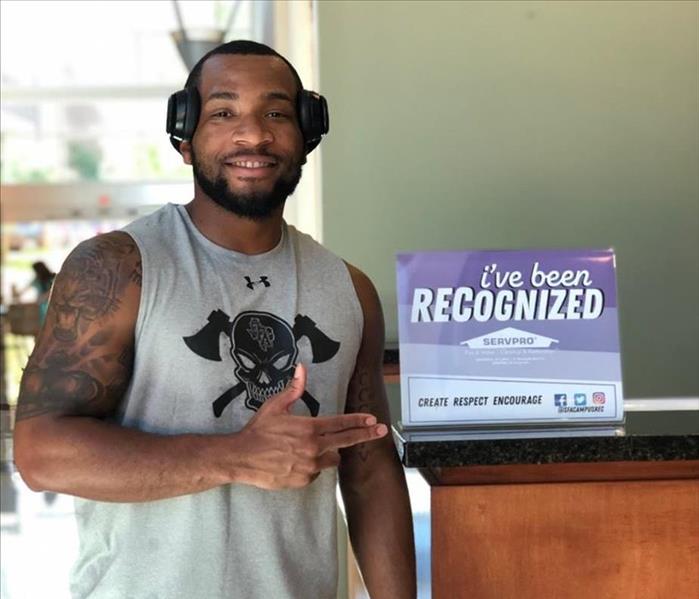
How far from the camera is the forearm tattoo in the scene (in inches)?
57.9

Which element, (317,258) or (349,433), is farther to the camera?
(317,258)

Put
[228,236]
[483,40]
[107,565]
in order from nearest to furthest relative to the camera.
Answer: [107,565] < [228,236] < [483,40]

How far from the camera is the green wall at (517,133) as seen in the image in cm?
322

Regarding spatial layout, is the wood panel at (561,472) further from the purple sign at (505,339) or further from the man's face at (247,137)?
the man's face at (247,137)

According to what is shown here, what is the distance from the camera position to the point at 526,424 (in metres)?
1.60

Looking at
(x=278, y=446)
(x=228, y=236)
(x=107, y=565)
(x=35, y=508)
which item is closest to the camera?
(x=278, y=446)

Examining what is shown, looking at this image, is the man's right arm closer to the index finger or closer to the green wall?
the index finger

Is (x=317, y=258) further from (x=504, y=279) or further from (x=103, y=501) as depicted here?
(x=103, y=501)

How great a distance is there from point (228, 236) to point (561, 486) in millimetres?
636

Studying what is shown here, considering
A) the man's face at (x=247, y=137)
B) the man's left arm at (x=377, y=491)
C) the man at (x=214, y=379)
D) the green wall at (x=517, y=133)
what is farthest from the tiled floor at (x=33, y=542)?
the man's face at (x=247, y=137)

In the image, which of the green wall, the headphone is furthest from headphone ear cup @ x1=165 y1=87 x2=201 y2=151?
the green wall

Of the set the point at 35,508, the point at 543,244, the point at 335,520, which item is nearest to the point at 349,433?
the point at 335,520

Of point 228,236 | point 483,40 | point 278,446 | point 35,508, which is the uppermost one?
point 483,40

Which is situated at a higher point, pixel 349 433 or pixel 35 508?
pixel 349 433
